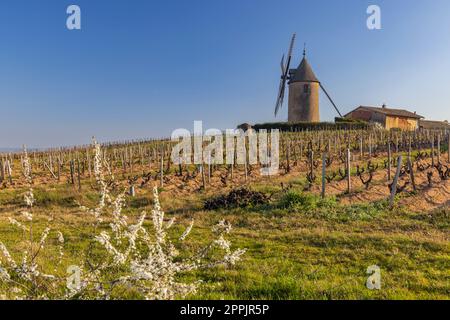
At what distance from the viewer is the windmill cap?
169 ft

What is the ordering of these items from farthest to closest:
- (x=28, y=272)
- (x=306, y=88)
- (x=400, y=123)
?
1. (x=400, y=123)
2. (x=306, y=88)
3. (x=28, y=272)

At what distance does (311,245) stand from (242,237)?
6.28 feet

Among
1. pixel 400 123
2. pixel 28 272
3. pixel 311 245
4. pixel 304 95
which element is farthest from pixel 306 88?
pixel 28 272

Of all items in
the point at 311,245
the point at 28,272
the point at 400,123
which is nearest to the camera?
the point at 28,272

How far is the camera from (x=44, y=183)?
73.8ft

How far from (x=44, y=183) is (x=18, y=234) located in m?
13.1

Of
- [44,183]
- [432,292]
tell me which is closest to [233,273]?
[432,292]

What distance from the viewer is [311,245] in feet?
27.8

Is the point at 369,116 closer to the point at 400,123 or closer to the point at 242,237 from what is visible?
the point at 400,123

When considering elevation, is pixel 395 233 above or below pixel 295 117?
below

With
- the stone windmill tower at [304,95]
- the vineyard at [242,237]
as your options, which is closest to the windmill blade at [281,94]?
the stone windmill tower at [304,95]

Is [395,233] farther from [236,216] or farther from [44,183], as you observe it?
[44,183]

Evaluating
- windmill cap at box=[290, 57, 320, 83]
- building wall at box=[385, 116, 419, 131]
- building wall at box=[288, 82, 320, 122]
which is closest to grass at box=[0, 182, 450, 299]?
building wall at box=[288, 82, 320, 122]

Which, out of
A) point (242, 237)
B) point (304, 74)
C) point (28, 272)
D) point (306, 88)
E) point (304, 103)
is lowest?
point (242, 237)
